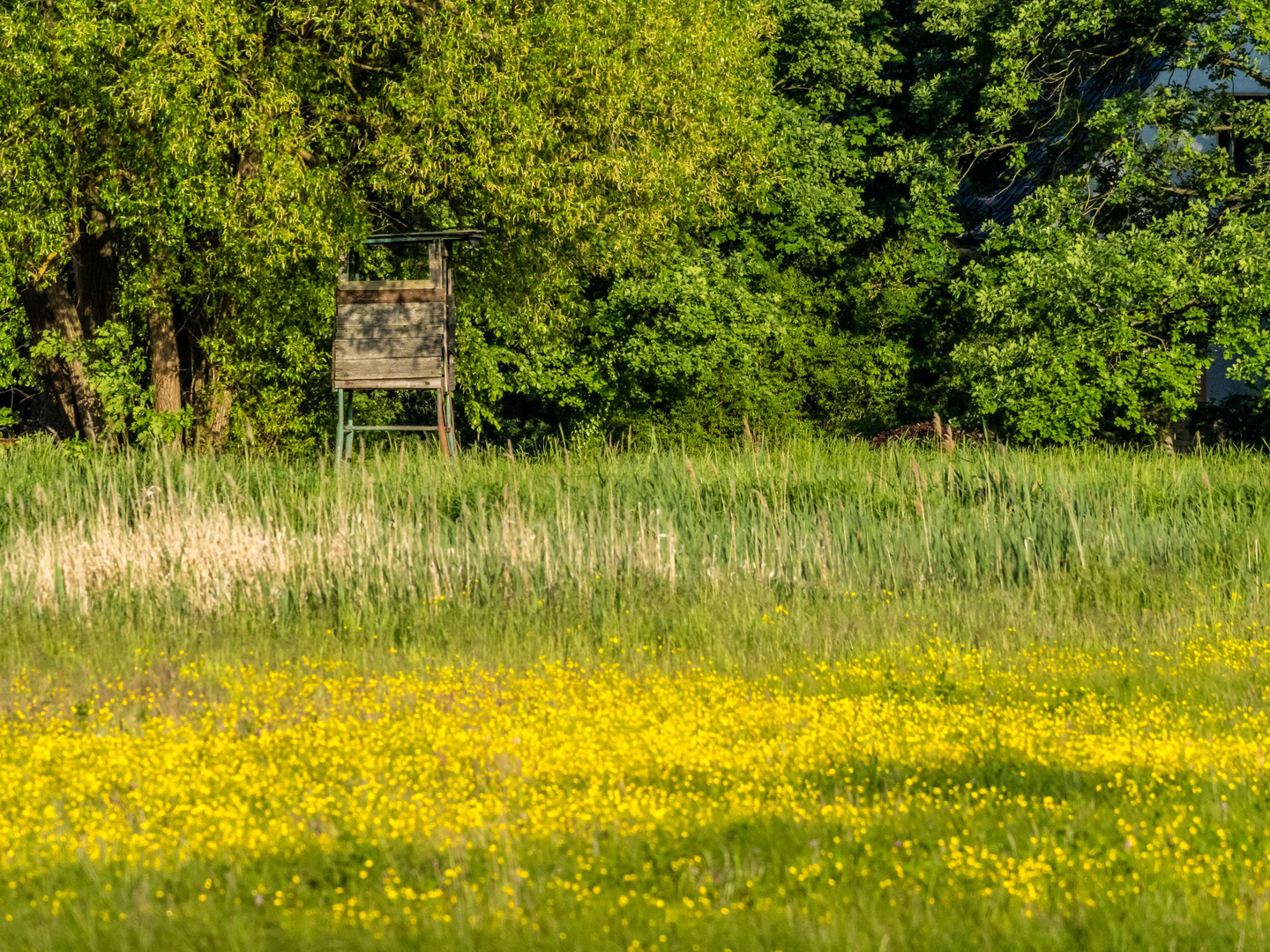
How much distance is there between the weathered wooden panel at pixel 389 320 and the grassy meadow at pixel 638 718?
5.12 metres

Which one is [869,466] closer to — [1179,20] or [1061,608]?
[1061,608]

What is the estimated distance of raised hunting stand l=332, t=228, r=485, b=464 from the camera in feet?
60.2

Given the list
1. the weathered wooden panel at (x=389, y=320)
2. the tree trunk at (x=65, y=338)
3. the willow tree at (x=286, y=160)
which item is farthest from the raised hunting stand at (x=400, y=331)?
the tree trunk at (x=65, y=338)

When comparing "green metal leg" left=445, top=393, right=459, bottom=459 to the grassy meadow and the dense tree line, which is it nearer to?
the dense tree line

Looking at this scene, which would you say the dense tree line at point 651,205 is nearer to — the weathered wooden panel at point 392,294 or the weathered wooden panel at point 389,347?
the weathered wooden panel at point 392,294

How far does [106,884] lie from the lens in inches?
186

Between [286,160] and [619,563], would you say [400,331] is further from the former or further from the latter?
[619,563]

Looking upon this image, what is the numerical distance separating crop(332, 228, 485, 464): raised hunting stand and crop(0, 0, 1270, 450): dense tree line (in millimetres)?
745

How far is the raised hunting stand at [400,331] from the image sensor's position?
18.3 meters

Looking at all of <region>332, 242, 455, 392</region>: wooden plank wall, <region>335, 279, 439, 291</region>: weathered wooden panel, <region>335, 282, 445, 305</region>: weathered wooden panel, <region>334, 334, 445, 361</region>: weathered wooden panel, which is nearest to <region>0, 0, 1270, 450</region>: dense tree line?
<region>335, 279, 439, 291</region>: weathered wooden panel

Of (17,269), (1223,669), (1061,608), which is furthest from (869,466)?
(17,269)

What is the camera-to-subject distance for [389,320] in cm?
1844

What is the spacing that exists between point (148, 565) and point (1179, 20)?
20421 millimetres

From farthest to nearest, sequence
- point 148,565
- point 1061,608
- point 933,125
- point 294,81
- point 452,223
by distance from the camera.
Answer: point 933,125
point 452,223
point 294,81
point 148,565
point 1061,608
